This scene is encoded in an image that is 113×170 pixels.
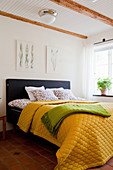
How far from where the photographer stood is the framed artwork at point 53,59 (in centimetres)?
430

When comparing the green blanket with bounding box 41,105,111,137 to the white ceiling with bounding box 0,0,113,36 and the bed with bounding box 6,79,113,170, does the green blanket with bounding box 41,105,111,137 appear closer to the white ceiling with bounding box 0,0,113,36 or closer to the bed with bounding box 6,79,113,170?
the bed with bounding box 6,79,113,170

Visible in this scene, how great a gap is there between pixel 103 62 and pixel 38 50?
1895mm

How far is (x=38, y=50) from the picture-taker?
4.11 meters

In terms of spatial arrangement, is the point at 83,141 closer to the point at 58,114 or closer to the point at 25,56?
the point at 58,114

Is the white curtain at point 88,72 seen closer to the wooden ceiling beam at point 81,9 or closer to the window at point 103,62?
the window at point 103,62

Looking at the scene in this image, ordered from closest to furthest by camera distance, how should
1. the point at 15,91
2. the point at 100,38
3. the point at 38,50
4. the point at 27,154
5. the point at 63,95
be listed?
the point at 27,154 < the point at 15,91 < the point at 63,95 < the point at 38,50 < the point at 100,38

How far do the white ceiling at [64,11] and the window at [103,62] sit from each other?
566 millimetres

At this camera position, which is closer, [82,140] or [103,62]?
[82,140]

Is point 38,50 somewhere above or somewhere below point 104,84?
above

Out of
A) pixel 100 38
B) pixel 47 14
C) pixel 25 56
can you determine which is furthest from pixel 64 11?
pixel 100 38

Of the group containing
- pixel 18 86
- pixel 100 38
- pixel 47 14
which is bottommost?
pixel 18 86

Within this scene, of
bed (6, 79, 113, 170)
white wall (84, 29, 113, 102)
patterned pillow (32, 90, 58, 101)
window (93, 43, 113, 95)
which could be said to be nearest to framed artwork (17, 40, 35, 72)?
patterned pillow (32, 90, 58, 101)

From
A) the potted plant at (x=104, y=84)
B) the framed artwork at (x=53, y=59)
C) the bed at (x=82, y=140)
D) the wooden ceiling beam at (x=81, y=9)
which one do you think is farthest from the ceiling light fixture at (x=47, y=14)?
the potted plant at (x=104, y=84)

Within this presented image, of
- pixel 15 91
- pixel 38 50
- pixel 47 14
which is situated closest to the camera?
pixel 47 14
